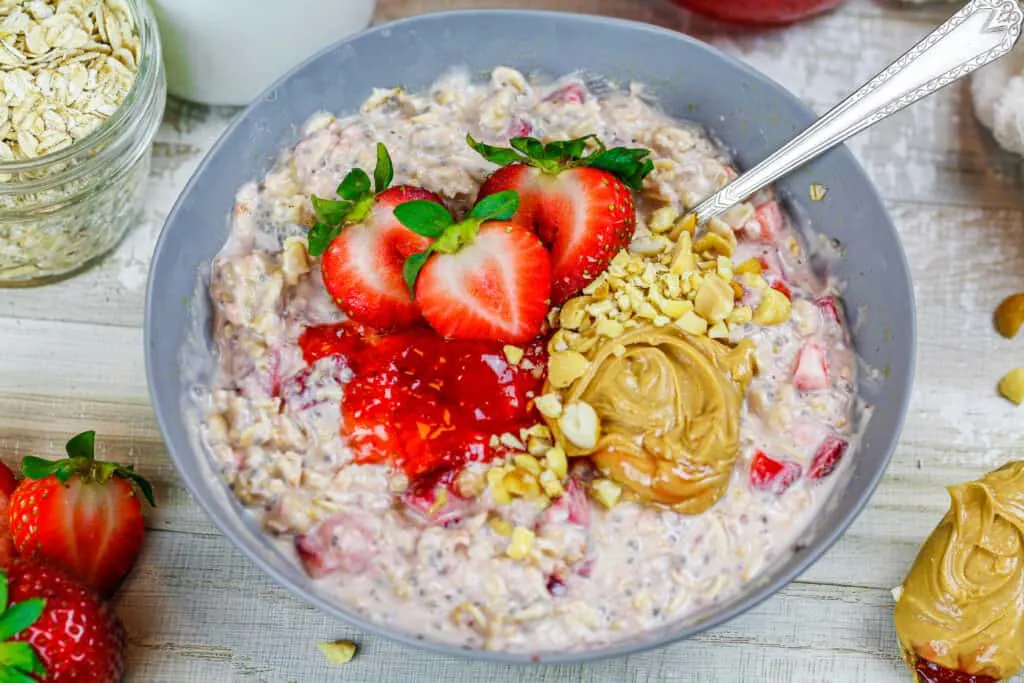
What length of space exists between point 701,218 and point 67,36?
39.8 inches

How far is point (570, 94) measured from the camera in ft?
6.48

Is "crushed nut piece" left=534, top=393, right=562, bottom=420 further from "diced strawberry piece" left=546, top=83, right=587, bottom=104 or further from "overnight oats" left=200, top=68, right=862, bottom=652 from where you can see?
"diced strawberry piece" left=546, top=83, right=587, bottom=104

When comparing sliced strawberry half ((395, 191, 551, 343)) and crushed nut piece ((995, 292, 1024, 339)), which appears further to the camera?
crushed nut piece ((995, 292, 1024, 339))

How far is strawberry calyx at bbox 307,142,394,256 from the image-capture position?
1.75 metres

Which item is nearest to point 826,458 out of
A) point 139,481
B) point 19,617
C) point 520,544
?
point 520,544

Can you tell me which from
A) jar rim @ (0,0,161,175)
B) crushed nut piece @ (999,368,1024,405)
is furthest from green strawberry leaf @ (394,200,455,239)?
crushed nut piece @ (999,368,1024,405)

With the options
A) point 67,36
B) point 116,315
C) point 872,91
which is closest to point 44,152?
point 67,36

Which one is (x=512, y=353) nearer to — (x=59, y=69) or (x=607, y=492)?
(x=607, y=492)

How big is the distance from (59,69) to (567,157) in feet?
2.60

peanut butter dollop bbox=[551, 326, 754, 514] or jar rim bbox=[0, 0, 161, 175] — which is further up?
jar rim bbox=[0, 0, 161, 175]

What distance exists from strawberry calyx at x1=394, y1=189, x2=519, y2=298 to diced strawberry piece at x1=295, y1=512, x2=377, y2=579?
34 centimetres

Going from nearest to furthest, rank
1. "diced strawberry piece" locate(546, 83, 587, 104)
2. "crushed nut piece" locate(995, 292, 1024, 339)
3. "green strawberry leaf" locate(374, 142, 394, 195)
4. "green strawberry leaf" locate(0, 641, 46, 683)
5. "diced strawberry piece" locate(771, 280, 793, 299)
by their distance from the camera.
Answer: "green strawberry leaf" locate(0, 641, 46, 683)
"green strawberry leaf" locate(374, 142, 394, 195)
"diced strawberry piece" locate(771, 280, 793, 299)
"diced strawberry piece" locate(546, 83, 587, 104)
"crushed nut piece" locate(995, 292, 1024, 339)

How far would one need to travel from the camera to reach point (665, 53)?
6.48 ft

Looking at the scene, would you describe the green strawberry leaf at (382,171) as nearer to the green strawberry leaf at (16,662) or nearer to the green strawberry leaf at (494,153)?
the green strawberry leaf at (494,153)
